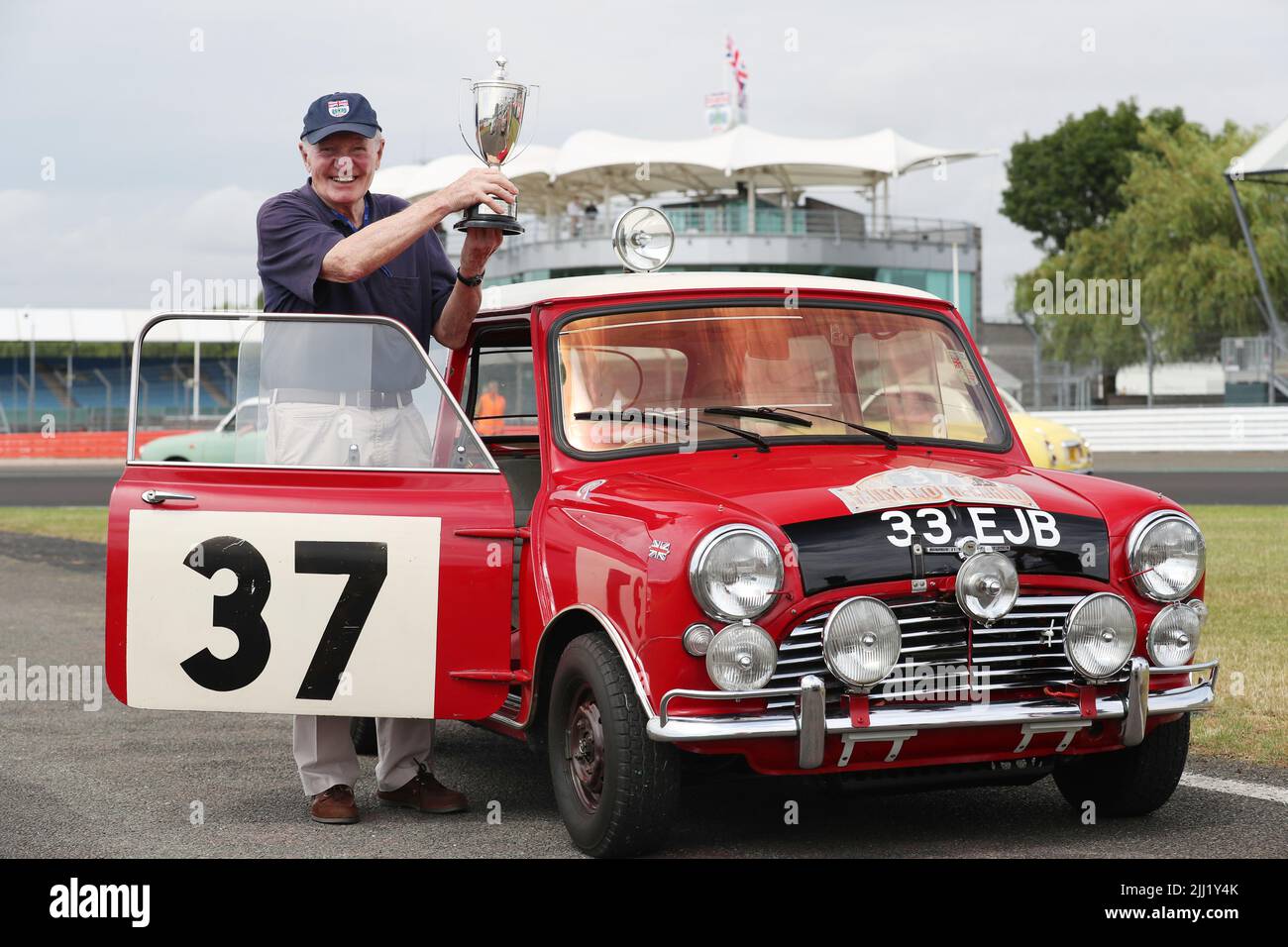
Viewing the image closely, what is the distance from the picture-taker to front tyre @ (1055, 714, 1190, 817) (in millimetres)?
4902

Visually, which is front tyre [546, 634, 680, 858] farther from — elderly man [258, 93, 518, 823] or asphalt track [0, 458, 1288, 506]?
asphalt track [0, 458, 1288, 506]

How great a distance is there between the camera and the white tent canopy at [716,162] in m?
53.8

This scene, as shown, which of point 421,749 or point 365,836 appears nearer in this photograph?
point 365,836

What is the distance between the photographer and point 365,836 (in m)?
4.95

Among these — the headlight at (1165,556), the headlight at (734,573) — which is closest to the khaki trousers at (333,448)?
the headlight at (734,573)

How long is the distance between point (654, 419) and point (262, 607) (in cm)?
135

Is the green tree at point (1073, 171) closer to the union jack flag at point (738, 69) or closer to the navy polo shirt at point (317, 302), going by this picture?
the union jack flag at point (738, 69)

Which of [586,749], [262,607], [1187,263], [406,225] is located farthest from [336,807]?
[1187,263]

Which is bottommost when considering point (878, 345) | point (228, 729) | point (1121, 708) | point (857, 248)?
point (228, 729)

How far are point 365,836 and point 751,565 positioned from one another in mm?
1565

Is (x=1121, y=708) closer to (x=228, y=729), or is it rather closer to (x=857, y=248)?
(x=228, y=729)

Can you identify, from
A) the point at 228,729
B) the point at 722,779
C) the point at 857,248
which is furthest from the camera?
the point at 857,248

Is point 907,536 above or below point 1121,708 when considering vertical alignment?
above
